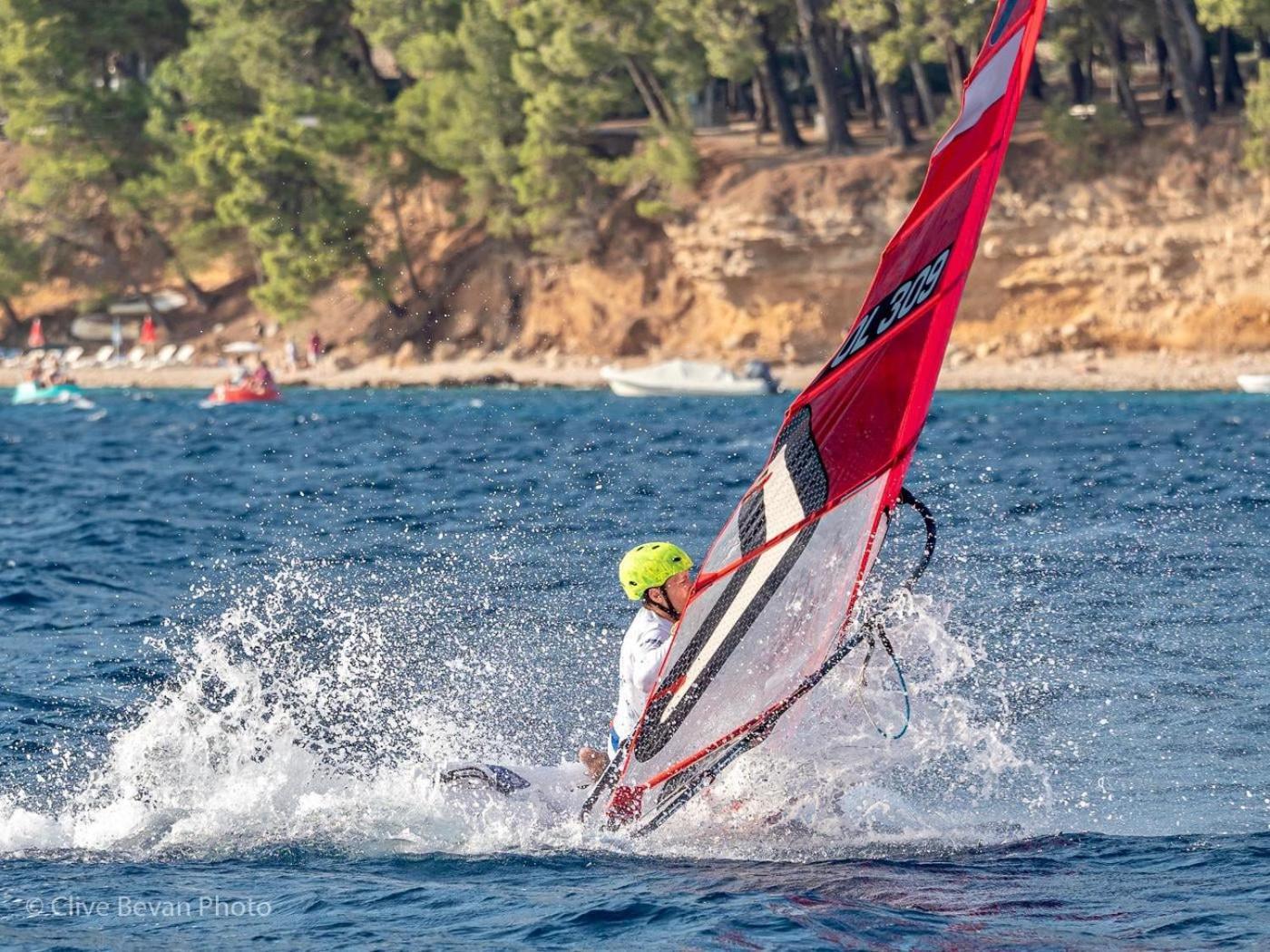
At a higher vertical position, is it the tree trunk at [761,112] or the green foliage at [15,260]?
the tree trunk at [761,112]

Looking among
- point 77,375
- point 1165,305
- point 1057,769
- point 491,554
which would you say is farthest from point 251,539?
point 77,375

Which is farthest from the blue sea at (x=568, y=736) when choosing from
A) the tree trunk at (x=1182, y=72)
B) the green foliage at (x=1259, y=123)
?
the tree trunk at (x=1182, y=72)

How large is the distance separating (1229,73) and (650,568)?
1736 inches

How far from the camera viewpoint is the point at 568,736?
1300 cm

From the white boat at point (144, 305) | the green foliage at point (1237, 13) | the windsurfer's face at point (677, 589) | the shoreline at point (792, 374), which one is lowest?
the shoreline at point (792, 374)

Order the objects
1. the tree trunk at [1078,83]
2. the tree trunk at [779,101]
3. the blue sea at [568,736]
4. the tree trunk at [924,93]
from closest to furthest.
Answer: the blue sea at [568,736]
the tree trunk at [1078,83]
the tree trunk at [924,93]
the tree trunk at [779,101]

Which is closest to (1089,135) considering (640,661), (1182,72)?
(1182,72)

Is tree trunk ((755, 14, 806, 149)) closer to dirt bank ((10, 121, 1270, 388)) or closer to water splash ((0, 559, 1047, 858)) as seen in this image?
dirt bank ((10, 121, 1270, 388))

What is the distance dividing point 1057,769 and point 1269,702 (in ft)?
7.27

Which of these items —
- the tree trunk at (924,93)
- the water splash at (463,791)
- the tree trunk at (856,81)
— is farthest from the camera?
the tree trunk at (856,81)

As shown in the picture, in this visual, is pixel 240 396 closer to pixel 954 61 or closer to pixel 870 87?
pixel 954 61

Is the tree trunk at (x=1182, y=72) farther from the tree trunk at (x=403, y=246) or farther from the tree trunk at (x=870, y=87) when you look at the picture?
the tree trunk at (x=403, y=246)

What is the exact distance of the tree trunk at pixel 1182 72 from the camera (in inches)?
1816

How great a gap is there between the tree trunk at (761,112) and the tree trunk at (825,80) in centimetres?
359
